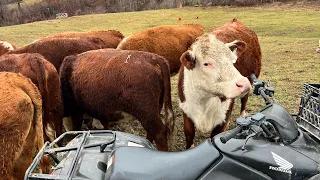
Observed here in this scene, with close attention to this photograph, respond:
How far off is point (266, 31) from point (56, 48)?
58.0 ft

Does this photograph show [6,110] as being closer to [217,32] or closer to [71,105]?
[71,105]

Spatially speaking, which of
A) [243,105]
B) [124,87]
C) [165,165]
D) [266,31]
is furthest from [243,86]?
[266,31]

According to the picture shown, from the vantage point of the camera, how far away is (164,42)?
754 cm

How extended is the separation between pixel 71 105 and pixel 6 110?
6.05 ft

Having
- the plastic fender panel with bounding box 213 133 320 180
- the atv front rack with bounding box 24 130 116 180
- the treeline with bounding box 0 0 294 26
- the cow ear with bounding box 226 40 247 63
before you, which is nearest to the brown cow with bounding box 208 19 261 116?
the cow ear with bounding box 226 40 247 63

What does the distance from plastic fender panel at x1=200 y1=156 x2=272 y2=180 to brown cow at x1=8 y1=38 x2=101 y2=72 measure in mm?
4982

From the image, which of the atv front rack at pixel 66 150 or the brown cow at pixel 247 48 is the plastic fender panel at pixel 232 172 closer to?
the atv front rack at pixel 66 150

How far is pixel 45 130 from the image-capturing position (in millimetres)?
4477

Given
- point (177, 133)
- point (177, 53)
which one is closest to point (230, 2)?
point (177, 53)

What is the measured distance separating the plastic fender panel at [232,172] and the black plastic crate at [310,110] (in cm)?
87

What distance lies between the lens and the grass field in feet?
24.3

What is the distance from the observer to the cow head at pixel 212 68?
3709 millimetres

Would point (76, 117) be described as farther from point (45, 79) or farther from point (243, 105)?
point (243, 105)

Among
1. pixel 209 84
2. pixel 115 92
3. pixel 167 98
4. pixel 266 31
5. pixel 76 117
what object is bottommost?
pixel 266 31
